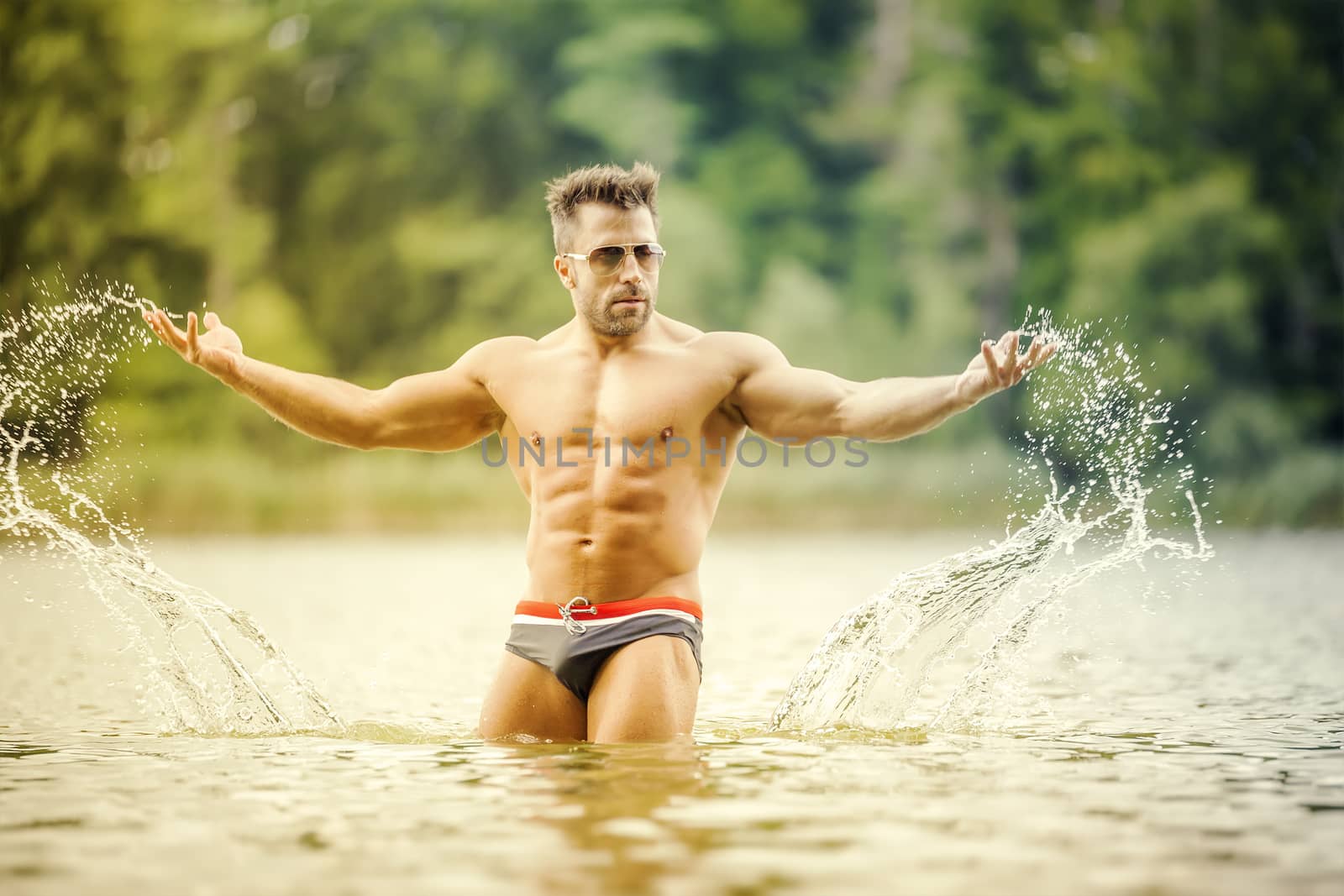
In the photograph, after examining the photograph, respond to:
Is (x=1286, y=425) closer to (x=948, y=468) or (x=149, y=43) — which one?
(x=948, y=468)

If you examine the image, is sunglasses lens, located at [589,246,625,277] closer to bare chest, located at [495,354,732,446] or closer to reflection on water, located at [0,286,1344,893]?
bare chest, located at [495,354,732,446]

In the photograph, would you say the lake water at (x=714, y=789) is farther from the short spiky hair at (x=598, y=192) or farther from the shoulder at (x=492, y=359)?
the short spiky hair at (x=598, y=192)

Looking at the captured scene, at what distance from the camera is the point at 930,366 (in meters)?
30.4

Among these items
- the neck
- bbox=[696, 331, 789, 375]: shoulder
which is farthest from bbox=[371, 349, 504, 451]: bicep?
bbox=[696, 331, 789, 375]: shoulder

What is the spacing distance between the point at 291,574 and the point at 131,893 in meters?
13.3

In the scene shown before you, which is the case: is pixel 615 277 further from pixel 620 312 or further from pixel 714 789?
pixel 714 789

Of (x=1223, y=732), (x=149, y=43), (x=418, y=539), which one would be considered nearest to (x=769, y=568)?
(x=418, y=539)

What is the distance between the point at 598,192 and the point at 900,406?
1.25 meters

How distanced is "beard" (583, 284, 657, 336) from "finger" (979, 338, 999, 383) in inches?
44.2

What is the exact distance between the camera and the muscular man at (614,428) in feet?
17.3

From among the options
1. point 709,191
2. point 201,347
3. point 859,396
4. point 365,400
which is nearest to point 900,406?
point 859,396

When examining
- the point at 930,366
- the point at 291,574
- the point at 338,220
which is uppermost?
the point at 338,220

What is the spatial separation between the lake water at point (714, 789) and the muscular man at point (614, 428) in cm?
25

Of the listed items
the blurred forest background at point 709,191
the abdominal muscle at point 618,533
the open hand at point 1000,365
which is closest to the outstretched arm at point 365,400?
the abdominal muscle at point 618,533
